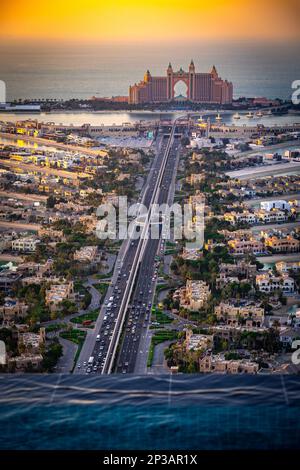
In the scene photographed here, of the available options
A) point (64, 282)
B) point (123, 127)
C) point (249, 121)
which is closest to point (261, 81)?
point (249, 121)

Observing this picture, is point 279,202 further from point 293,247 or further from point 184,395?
point 184,395

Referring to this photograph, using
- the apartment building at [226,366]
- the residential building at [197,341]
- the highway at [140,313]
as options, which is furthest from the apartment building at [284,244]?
the apartment building at [226,366]

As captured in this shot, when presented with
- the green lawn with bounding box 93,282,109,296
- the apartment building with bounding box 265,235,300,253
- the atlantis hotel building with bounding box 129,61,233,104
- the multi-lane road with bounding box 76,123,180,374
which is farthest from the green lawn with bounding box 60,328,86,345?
the atlantis hotel building with bounding box 129,61,233,104

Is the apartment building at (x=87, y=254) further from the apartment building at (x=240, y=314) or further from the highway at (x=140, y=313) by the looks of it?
the apartment building at (x=240, y=314)

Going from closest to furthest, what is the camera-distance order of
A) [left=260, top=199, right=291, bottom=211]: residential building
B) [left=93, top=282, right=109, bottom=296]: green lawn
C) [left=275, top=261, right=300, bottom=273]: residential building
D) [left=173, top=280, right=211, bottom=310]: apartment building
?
[left=173, top=280, right=211, bottom=310]: apartment building
[left=93, top=282, right=109, bottom=296]: green lawn
[left=275, top=261, right=300, bottom=273]: residential building
[left=260, top=199, right=291, bottom=211]: residential building

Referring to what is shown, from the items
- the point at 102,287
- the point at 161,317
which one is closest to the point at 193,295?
the point at 161,317

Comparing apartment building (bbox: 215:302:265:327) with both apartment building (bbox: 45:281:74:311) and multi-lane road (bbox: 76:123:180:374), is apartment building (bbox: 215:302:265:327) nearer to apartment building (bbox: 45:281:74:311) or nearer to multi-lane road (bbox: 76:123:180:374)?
multi-lane road (bbox: 76:123:180:374)

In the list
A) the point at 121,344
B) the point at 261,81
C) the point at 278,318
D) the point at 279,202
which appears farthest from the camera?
the point at 261,81
